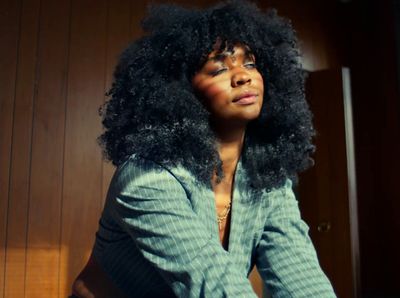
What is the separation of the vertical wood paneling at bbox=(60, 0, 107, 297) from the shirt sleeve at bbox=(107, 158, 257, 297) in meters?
1.36

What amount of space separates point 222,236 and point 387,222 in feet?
8.91

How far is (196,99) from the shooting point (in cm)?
120

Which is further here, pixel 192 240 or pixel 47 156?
pixel 47 156

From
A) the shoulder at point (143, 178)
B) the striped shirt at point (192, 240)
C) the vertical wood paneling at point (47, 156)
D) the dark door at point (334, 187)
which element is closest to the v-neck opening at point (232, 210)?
the striped shirt at point (192, 240)

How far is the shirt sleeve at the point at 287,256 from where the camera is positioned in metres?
1.14

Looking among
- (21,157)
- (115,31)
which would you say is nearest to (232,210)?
(21,157)

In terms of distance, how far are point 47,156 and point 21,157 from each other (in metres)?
0.11

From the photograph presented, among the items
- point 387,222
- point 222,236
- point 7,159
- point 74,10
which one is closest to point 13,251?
point 7,159

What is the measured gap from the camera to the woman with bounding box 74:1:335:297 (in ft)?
3.45

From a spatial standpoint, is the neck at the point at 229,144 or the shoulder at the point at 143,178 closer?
the shoulder at the point at 143,178

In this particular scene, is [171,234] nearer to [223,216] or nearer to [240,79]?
[223,216]

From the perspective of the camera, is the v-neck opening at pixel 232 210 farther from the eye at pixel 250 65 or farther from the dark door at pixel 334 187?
the dark door at pixel 334 187

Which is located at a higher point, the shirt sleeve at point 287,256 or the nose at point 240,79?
the nose at point 240,79

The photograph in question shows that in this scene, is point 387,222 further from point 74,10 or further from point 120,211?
point 120,211
